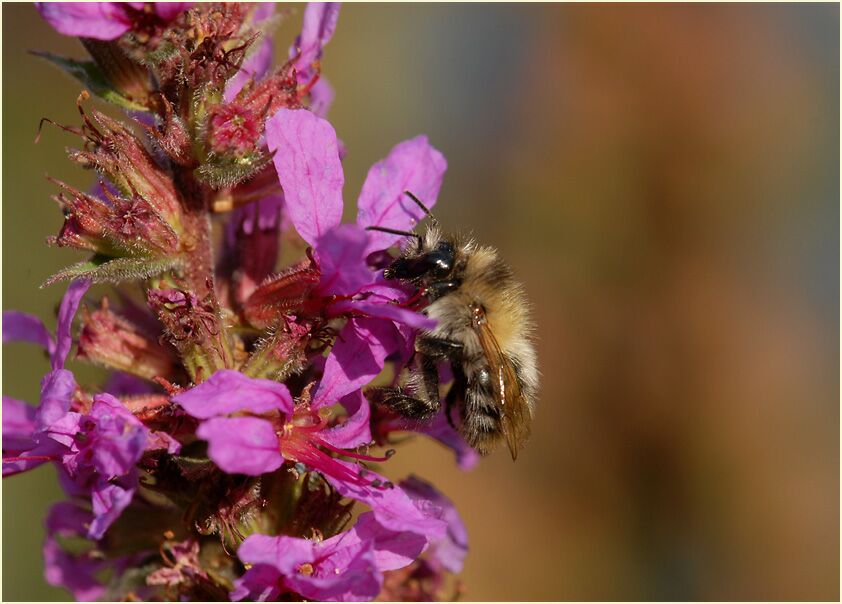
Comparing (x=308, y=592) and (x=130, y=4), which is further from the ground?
(x=130, y=4)

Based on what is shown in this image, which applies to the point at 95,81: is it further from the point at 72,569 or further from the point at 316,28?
the point at 72,569

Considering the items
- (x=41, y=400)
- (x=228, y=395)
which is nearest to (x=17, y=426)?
(x=41, y=400)

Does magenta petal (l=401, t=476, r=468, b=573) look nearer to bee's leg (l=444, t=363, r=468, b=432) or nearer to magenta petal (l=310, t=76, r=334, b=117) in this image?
bee's leg (l=444, t=363, r=468, b=432)

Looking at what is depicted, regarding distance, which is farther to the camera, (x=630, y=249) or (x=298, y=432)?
(x=630, y=249)

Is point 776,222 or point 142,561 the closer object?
point 142,561

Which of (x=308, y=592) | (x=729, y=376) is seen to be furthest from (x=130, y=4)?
(x=729, y=376)

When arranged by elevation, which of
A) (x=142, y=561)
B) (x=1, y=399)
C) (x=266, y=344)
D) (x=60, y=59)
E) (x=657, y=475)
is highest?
(x=60, y=59)

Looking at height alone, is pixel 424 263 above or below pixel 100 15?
below

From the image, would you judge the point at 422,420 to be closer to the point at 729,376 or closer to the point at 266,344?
the point at 266,344
